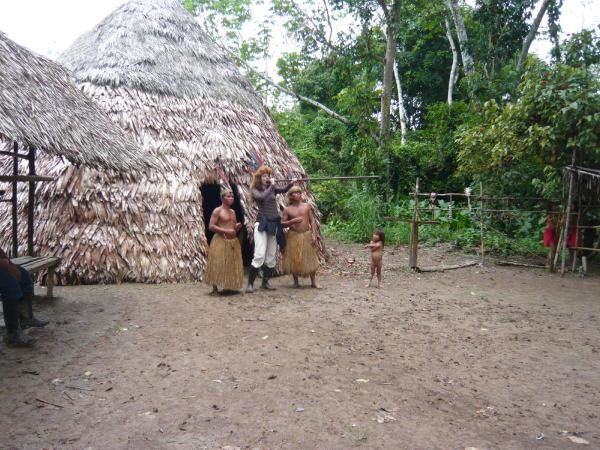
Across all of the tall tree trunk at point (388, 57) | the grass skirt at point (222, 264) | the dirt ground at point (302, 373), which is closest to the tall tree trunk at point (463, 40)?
the tall tree trunk at point (388, 57)

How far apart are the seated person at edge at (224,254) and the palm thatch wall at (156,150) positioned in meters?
0.96

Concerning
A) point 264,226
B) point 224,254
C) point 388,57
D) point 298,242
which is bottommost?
point 224,254

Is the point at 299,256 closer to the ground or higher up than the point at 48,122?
closer to the ground

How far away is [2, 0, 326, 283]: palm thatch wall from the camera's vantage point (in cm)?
682

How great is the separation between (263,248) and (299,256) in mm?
487

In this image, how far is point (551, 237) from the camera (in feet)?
29.1

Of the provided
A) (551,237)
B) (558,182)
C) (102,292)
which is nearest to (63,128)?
(102,292)

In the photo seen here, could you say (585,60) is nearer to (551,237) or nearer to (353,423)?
(551,237)

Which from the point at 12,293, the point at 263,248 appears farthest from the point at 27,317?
the point at 263,248

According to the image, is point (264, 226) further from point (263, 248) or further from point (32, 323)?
point (32, 323)

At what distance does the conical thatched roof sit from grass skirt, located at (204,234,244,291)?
1297 millimetres

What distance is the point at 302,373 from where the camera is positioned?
3.70 metres

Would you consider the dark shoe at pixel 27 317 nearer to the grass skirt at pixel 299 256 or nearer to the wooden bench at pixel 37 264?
the wooden bench at pixel 37 264

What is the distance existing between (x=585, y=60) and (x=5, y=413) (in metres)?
10.5
